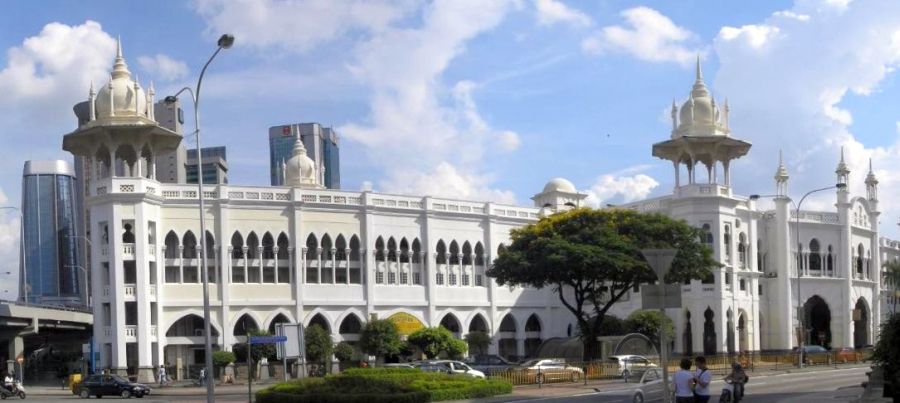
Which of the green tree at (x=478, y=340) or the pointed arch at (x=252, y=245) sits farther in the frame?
the green tree at (x=478, y=340)

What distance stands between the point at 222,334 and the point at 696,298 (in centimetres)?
Answer: 3131

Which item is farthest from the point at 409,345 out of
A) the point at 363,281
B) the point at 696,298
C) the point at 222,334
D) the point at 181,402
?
the point at 181,402

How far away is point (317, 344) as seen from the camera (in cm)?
6925

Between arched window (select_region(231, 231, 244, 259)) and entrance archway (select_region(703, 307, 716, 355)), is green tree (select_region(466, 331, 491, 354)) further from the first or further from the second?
arched window (select_region(231, 231, 244, 259))

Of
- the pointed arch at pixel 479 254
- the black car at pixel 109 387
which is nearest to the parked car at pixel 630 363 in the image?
the black car at pixel 109 387

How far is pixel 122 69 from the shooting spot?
230 feet

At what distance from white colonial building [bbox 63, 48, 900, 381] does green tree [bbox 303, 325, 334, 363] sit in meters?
2.91

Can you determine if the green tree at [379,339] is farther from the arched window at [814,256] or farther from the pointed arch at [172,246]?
the arched window at [814,256]

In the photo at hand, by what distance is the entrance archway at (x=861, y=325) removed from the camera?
303ft

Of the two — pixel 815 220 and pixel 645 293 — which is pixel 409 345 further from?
pixel 645 293

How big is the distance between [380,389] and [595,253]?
88.6ft

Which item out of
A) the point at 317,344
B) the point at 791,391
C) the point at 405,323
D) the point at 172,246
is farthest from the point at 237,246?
the point at 791,391

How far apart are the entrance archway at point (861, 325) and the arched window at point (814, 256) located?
5.53 m

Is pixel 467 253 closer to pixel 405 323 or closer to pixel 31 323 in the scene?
pixel 405 323
